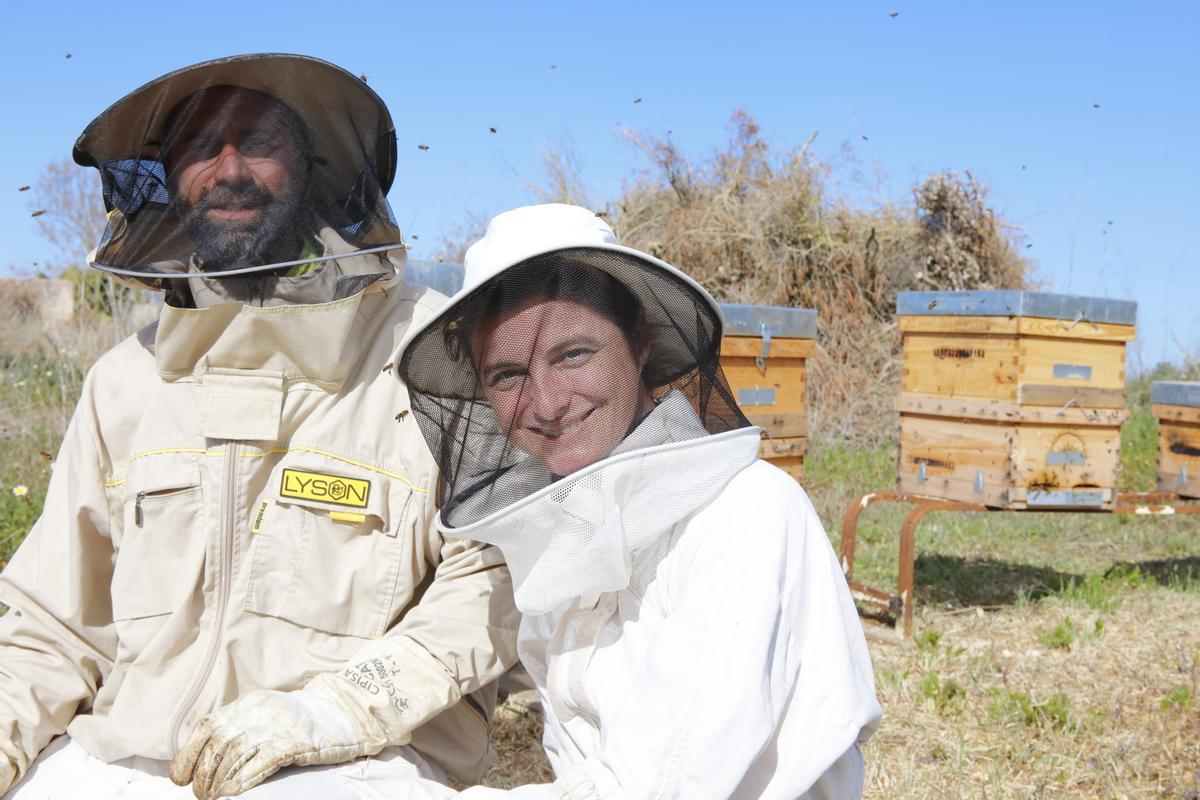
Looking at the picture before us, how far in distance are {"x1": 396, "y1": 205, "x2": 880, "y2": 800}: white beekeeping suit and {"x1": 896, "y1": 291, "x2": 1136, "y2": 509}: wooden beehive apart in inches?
140

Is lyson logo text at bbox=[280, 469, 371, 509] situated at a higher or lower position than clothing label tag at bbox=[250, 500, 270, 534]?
higher

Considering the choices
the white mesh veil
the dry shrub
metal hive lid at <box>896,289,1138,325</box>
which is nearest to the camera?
the white mesh veil

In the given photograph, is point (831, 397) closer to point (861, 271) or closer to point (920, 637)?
point (861, 271)

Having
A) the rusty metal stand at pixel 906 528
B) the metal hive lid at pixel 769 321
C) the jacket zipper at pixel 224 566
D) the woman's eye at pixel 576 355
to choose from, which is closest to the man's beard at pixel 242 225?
the jacket zipper at pixel 224 566

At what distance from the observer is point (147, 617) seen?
207cm

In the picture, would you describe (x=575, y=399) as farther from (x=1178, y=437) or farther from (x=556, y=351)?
(x=1178, y=437)

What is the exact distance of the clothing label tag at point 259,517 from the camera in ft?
6.67

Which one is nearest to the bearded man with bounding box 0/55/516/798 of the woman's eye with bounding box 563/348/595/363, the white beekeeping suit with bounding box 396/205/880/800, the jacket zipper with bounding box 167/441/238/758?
the jacket zipper with bounding box 167/441/238/758

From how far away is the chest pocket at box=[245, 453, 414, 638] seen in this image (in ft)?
6.59

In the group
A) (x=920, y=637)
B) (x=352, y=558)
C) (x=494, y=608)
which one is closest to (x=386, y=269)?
(x=352, y=558)

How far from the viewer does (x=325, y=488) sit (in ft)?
6.67

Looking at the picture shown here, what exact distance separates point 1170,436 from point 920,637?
235 centimetres

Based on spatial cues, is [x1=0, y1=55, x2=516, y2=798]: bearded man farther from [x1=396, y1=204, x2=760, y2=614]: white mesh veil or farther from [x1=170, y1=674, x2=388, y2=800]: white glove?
[x1=396, y1=204, x2=760, y2=614]: white mesh veil

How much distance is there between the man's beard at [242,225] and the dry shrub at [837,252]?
8911 mm
